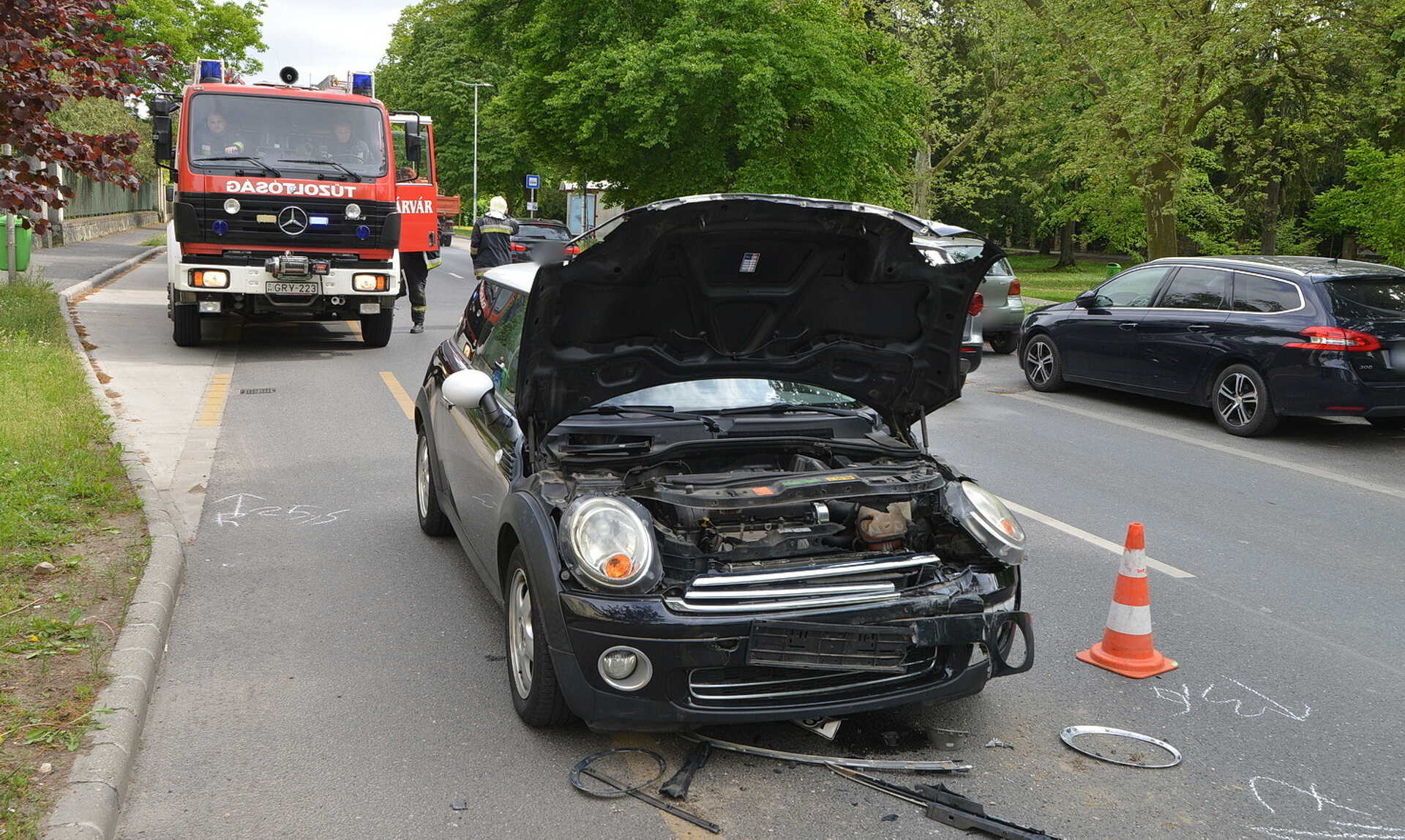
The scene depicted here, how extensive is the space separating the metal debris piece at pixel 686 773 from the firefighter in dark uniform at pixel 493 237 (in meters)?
12.5

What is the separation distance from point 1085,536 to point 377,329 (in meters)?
10.2

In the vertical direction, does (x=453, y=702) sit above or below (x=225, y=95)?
below

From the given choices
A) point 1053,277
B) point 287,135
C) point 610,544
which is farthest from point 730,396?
point 1053,277

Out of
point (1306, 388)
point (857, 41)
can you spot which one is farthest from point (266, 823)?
point (857, 41)

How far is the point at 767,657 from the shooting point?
3.86 m

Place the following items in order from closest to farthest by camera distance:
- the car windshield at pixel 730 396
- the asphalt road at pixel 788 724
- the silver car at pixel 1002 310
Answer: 1. the asphalt road at pixel 788 724
2. the car windshield at pixel 730 396
3. the silver car at pixel 1002 310

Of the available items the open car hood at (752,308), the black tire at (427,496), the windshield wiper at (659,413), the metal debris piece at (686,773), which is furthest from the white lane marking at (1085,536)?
the metal debris piece at (686,773)

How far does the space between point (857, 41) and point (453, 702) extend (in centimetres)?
2723

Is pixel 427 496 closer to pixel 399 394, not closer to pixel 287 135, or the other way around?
pixel 399 394

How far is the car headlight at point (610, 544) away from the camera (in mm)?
3914

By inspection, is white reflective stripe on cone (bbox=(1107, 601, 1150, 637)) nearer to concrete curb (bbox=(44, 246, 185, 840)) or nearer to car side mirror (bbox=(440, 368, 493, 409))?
car side mirror (bbox=(440, 368, 493, 409))

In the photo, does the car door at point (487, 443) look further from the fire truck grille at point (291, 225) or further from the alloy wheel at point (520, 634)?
the fire truck grille at point (291, 225)

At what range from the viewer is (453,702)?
456 cm

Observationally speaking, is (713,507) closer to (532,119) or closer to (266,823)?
(266,823)
